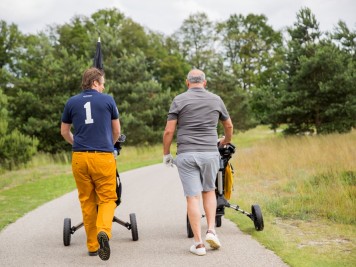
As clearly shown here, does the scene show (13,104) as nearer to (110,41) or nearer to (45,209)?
(110,41)

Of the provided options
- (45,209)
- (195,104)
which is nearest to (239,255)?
(195,104)

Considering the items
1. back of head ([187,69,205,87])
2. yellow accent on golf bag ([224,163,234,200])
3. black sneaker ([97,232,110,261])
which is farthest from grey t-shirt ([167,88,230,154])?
black sneaker ([97,232,110,261])

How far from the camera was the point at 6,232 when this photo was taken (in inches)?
296

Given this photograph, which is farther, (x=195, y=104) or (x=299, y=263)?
(x=195, y=104)

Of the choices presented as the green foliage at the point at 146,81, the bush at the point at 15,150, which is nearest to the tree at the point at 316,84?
the green foliage at the point at 146,81

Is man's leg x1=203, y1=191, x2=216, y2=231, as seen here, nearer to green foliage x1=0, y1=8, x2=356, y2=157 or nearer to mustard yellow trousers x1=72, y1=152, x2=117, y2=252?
mustard yellow trousers x1=72, y1=152, x2=117, y2=252

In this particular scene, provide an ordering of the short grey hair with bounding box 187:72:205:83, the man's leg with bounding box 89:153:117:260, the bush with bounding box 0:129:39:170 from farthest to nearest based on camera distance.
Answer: the bush with bounding box 0:129:39:170
the short grey hair with bounding box 187:72:205:83
the man's leg with bounding box 89:153:117:260

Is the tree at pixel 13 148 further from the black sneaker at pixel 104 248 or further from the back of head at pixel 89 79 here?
the black sneaker at pixel 104 248

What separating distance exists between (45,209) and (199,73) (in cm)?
511

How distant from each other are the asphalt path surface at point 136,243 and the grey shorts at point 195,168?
779mm

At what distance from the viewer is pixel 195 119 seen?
6023mm

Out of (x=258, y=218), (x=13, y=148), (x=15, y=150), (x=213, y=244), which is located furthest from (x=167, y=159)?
(x=15, y=150)

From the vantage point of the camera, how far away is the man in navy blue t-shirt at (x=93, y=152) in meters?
5.76

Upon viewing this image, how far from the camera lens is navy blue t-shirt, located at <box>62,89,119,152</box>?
5777mm
